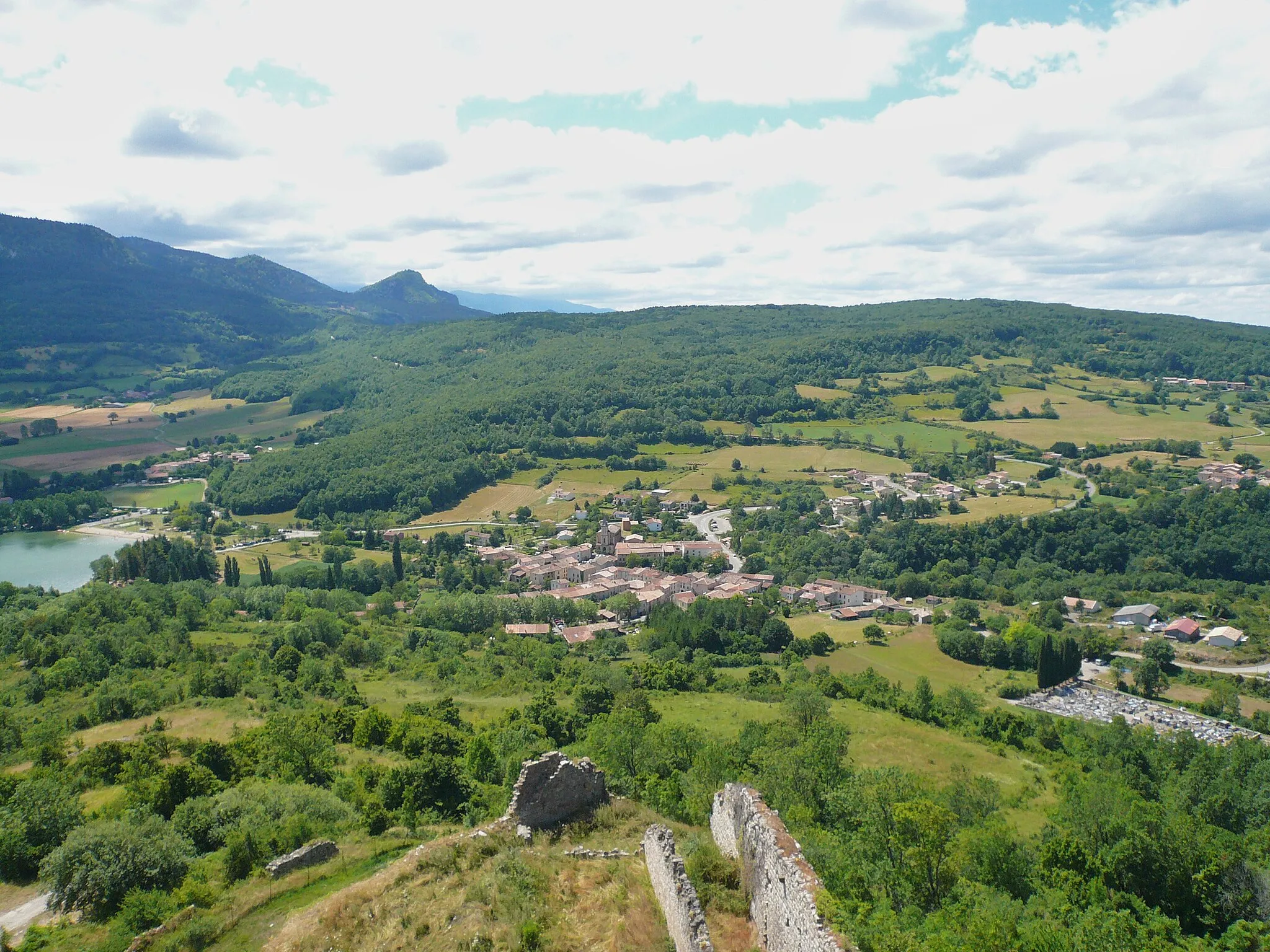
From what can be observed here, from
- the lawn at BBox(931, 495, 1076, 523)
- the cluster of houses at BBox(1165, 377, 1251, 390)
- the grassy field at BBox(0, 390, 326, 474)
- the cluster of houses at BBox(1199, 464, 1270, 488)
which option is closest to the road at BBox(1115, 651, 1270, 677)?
the lawn at BBox(931, 495, 1076, 523)

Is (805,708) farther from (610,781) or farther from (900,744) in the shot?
(610,781)

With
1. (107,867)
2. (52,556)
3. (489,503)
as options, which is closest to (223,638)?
(107,867)

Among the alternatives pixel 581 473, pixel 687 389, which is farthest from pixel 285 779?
pixel 687 389

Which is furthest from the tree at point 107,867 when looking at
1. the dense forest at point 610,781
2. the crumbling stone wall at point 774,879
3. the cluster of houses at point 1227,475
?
the cluster of houses at point 1227,475

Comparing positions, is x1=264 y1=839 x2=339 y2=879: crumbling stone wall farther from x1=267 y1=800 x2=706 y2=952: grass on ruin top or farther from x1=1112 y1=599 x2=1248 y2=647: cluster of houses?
x1=1112 y1=599 x2=1248 y2=647: cluster of houses

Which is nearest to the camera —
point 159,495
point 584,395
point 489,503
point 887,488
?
point 887,488

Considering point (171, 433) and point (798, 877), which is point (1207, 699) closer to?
point (798, 877)
